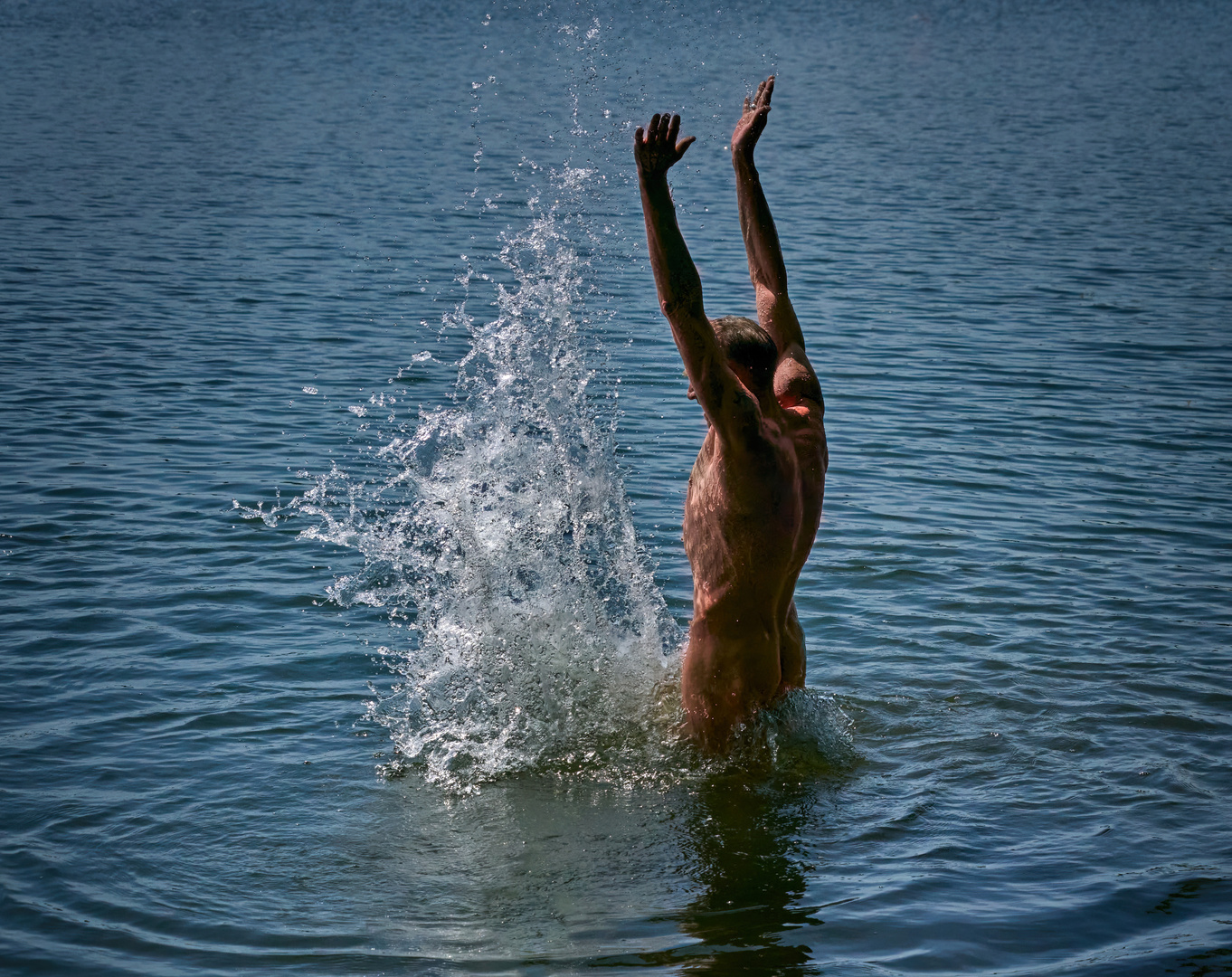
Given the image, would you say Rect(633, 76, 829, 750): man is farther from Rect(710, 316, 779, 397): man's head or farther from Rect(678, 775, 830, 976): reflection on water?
Rect(678, 775, 830, 976): reflection on water

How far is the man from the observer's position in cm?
506

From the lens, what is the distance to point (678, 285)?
505cm

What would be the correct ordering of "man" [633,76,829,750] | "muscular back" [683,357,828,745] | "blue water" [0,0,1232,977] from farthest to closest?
"muscular back" [683,357,828,745]
"blue water" [0,0,1232,977]
"man" [633,76,829,750]

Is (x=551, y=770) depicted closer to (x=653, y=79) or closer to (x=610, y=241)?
(x=610, y=241)

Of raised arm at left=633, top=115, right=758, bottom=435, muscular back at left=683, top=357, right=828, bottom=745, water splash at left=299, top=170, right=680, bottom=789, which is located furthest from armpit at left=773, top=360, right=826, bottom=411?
water splash at left=299, top=170, right=680, bottom=789

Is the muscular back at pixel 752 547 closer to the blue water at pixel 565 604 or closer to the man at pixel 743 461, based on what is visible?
the man at pixel 743 461

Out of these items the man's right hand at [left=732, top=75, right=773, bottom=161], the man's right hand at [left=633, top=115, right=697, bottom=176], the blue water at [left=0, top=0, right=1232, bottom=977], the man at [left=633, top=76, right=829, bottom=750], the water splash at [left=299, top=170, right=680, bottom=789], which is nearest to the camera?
the man's right hand at [left=633, top=115, right=697, bottom=176]

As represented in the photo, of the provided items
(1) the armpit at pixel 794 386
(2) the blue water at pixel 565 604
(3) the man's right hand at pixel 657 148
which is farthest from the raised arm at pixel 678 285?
(2) the blue water at pixel 565 604

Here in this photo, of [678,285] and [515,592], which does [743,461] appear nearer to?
[678,285]

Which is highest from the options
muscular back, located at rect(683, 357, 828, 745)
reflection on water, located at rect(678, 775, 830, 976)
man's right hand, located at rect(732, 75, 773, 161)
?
man's right hand, located at rect(732, 75, 773, 161)

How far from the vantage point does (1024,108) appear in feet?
109

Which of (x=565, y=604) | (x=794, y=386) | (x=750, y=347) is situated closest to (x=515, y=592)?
(x=565, y=604)

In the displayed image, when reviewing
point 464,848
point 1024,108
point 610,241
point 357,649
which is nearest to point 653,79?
point 1024,108

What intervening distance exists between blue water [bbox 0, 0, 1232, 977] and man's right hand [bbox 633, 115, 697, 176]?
7.74ft
